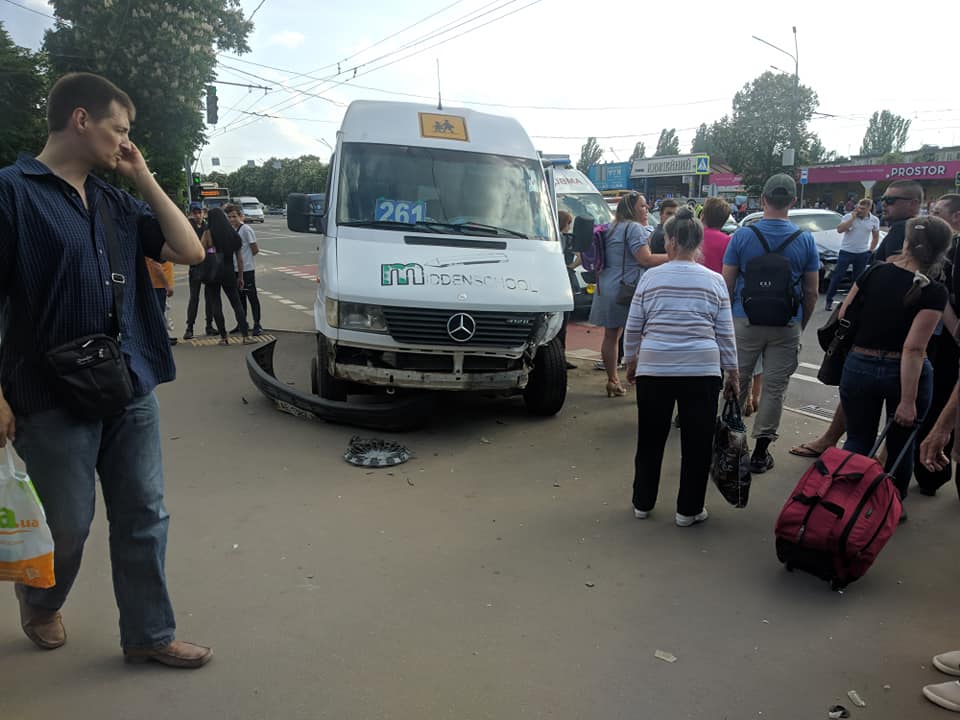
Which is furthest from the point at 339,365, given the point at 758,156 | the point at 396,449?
the point at 758,156

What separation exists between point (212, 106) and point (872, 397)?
2713 centimetres

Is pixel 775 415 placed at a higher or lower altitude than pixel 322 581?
higher

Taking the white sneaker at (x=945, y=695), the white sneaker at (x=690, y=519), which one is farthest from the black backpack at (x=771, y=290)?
the white sneaker at (x=945, y=695)

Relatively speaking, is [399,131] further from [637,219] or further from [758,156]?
[758,156]

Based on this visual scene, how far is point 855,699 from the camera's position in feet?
8.99

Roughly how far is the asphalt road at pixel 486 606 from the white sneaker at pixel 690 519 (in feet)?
0.18

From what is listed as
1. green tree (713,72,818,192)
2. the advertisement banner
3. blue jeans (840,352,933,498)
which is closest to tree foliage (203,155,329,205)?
green tree (713,72,818,192)

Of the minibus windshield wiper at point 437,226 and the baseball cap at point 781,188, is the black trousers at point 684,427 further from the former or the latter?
the minibus windshield wiper at point 437,226

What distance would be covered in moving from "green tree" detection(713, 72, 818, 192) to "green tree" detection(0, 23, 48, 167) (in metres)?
45.8

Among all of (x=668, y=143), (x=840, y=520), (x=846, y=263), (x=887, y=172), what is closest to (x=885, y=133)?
(x=668, y=143)

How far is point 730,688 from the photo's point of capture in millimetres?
2807

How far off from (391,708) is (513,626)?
0.72 m

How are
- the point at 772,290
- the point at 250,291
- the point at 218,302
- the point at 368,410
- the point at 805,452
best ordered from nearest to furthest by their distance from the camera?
the point at 772,290 → the point at 805,452 → the point at 368,410 → the point at 218,302 → the point at 250,291

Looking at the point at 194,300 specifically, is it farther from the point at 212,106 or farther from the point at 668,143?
the point at 668,143
